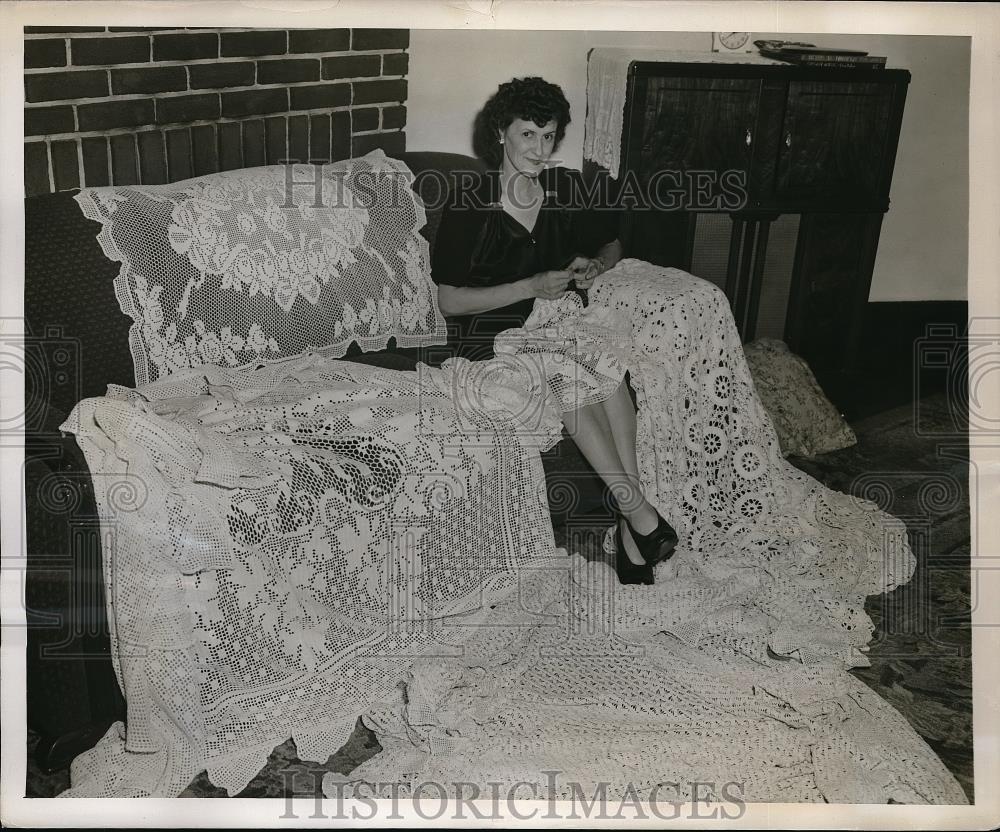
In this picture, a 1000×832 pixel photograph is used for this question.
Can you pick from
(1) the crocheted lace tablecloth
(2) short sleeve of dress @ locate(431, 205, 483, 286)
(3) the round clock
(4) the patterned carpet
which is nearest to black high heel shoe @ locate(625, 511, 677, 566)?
(4) the patterned carpet

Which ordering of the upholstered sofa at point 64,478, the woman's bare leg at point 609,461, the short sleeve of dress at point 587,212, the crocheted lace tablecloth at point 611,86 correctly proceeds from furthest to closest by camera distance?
the woman's bare leg at point 609,461
the short sleeve of dress at point 587,212
the crocheted lace tablecloth at point 611,86
the upholstered sofa at point 64,478

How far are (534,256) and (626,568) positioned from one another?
0.65m

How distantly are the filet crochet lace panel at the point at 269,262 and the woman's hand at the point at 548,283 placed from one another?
20 centimetres

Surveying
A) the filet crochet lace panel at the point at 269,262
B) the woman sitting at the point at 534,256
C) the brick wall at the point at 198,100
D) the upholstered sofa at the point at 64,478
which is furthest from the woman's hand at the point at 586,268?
the upholstered sofa at the point at 64,478

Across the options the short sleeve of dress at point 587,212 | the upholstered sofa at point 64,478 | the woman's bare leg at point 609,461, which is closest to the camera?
the upholstered sofa at point 64,478

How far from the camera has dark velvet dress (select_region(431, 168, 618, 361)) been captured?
1.79 metres

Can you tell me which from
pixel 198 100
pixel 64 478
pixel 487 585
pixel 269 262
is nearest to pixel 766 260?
pixel 487 585

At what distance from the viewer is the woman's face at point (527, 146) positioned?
1764 mm

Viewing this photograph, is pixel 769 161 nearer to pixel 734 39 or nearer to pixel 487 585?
pixel 734 39

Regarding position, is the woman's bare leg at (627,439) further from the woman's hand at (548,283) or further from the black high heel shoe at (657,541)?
the woman's hand at (548,283)

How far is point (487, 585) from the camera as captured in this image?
187 centimetres

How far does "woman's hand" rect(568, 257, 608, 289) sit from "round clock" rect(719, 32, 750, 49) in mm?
430

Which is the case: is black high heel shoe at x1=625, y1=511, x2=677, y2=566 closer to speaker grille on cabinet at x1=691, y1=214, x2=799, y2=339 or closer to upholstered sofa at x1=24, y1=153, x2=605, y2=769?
speaker grille on cabinet at x1=691, y1=214, x2=799, y2=339

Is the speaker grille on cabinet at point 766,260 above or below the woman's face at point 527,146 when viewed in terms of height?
below
